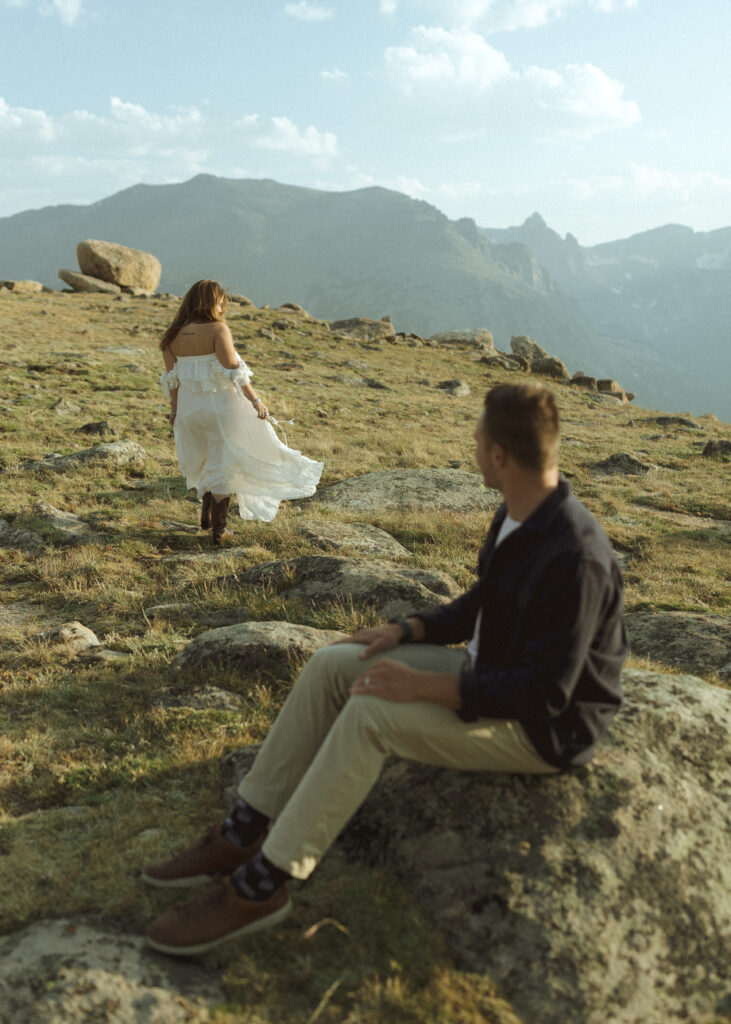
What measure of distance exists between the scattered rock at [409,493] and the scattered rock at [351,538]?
176 cm

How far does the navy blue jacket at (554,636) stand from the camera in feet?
9.36

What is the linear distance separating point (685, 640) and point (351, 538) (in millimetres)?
4120

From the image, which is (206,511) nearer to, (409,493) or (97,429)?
(409,493)

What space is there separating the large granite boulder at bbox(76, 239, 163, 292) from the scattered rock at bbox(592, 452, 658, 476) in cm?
3867

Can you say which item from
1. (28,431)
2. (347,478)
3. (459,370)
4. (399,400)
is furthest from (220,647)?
(459,370)

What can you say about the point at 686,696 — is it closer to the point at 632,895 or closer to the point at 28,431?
the point at 632,895

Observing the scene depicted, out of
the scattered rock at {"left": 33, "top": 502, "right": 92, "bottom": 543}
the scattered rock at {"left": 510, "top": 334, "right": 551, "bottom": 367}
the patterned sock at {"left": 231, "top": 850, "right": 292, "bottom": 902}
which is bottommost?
the scattered rock at {"left": 33, "top": 502, "right": 92, "bottom": 543}

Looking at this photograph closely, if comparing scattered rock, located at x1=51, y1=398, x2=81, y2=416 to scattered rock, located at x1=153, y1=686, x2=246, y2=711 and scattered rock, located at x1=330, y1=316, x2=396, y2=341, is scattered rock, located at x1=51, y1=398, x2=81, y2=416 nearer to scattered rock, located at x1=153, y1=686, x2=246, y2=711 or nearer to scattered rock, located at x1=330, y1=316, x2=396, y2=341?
scattered rock, located at x1=153, y1=686, x2=246, y2=711

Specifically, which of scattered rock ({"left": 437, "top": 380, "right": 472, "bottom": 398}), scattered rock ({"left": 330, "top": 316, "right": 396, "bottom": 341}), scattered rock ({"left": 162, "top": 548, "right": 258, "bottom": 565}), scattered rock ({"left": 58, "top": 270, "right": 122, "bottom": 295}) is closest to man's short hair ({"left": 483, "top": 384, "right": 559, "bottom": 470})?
scattered rock ({"left": 162, "top": 548, "right": 258, "bottom": 565})

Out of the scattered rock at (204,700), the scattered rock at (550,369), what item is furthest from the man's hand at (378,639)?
the scattered rock at (550,369)

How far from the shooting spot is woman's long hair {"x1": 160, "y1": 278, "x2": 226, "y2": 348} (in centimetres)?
841

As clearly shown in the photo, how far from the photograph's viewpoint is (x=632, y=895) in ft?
9.41

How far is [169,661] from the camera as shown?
5.75 m

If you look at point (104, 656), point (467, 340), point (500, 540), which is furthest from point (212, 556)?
point (467, 340)
